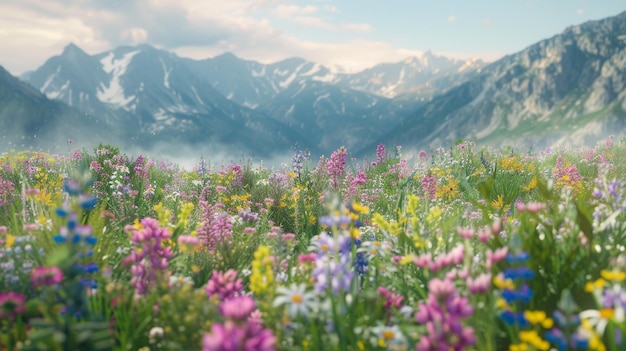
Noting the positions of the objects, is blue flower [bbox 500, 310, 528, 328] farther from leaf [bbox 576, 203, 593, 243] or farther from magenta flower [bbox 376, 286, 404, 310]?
leaf [bbox 576, 203, 593, 243]

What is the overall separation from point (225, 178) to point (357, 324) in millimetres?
8888

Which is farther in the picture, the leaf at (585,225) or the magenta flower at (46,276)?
the leaf at (585,225)

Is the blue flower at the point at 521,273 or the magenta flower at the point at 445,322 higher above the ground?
the blue flower at the point at 521,273

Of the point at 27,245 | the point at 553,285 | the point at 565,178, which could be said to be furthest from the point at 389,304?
the point at 565,178

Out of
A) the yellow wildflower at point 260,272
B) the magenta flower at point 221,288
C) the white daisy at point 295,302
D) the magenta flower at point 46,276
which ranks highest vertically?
the magenta flower at point 46,276

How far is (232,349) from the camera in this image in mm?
1797

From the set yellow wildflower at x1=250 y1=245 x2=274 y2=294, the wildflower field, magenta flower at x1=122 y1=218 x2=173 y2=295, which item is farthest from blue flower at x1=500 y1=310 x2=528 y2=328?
magenta flower at x1=122 y1=218 x2=173 y2=295

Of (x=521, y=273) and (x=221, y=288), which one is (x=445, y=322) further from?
(x=221, y=288)

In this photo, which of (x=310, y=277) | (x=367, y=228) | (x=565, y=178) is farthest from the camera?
(x=565, y=178)

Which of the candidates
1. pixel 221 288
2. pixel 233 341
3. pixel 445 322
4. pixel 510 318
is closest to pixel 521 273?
pixel 510 318

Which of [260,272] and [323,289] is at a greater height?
[260,272]

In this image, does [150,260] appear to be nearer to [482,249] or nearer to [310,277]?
[310,277]

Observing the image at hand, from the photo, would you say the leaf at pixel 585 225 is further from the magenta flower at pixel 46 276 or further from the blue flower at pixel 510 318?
the magenta flower at pixel 46 276

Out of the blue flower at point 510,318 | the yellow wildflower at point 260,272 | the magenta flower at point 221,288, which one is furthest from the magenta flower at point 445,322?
the magenta flower at point 221,288
